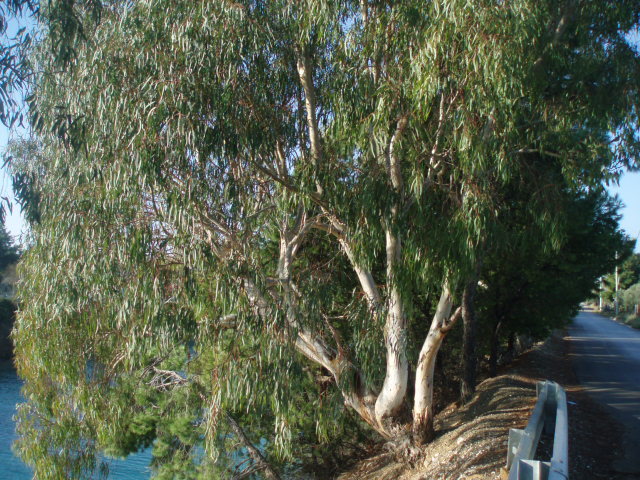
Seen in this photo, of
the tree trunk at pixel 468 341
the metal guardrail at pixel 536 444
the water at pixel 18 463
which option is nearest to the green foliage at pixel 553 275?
the tree trunk at pixel 468 341

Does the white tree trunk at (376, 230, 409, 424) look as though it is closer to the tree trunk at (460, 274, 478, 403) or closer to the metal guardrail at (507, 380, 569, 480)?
the metal guardrail at (507, 380, 569, 480)

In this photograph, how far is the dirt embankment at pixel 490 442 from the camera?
659 cm

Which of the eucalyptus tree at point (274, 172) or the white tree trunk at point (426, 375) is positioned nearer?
the eucalyptus tree at point (274, 172)

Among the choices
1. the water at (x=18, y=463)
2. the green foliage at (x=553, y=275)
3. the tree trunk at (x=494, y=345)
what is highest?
the green foliage at (x=553, y=275)

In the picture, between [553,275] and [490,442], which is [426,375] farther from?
[553,275]

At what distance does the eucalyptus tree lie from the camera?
22.2 feet

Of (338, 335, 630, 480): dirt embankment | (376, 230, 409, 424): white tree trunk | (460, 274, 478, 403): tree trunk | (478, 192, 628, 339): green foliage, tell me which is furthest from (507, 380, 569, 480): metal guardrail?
(478, 192, 628, 339): green foliage

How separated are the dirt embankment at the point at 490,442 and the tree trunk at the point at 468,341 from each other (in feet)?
0.94

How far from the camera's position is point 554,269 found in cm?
1392

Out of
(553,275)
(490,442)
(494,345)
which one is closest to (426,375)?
(490,442)

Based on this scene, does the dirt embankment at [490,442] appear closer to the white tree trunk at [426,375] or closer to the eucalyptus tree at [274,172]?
the white tree trunk at [426,375]

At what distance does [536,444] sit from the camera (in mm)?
4852

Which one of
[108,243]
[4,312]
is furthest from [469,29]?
[4,312]

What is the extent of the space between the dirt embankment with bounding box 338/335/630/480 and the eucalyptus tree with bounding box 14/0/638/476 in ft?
1.89
